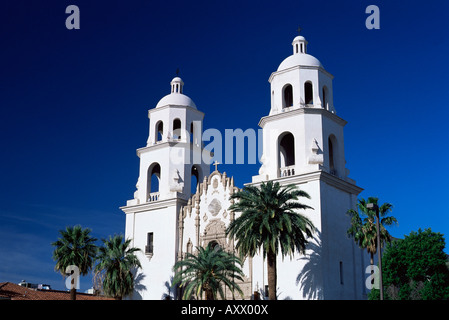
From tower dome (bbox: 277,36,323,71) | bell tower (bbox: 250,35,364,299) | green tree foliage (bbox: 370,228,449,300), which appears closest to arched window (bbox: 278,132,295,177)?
bell tower (bbox: 250,35,364,299)

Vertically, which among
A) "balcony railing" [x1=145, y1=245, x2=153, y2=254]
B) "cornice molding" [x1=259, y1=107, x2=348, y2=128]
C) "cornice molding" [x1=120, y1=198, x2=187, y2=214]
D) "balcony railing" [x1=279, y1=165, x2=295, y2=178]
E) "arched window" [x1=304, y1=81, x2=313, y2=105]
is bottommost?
"balcony railing" [x1=145, y1=245, x2=153, y2=254]

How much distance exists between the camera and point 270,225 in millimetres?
36375

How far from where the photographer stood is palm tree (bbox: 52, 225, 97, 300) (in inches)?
1774

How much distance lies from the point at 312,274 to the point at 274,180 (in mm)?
7845

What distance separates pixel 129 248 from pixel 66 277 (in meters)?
6.52

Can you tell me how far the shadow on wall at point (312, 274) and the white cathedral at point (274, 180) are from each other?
0.07 metres

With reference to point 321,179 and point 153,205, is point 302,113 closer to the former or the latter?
point 321,179

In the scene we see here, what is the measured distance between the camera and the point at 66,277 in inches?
1793

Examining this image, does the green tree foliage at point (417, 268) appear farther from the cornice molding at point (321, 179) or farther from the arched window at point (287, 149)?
the arched window at point (287, 149)

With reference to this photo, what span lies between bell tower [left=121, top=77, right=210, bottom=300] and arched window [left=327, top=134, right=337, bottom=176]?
43.2 ft

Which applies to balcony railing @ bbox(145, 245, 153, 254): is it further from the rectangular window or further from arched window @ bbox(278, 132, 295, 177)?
arched window @ bbox(278, 132, 295, 177)

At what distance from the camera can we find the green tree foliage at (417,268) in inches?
1528
